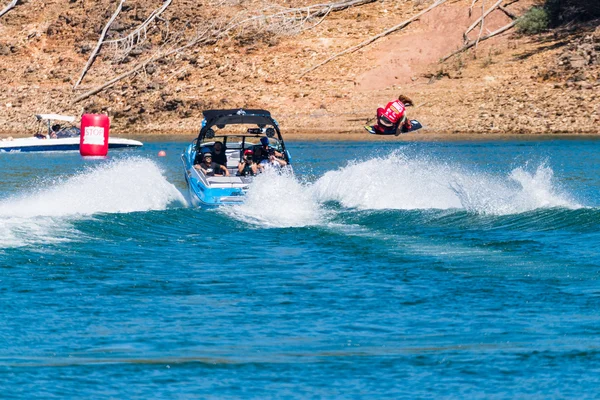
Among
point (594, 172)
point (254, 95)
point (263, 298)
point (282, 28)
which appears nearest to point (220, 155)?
point (263, 298)

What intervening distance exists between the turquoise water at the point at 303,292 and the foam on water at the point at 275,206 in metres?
0.05

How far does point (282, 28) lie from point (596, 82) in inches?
737

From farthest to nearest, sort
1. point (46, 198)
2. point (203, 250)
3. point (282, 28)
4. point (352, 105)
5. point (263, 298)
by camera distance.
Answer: point (282, 28) → point (352, 105) → point (46, 198) → point (203, 250) → point (263, 298)

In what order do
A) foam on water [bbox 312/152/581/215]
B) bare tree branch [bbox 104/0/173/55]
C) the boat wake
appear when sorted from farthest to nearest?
bare tree branch [bbox 104/0/173/55]
foam on water [bbox 312/152/581/215]
the boat wake

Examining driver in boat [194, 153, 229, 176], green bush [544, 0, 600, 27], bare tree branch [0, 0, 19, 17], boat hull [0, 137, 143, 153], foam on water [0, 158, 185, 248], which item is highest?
bare tree branch [0, 0, 19, 17]

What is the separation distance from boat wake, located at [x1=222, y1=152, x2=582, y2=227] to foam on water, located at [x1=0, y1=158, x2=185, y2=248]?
2.45m

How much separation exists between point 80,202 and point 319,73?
3588 centimetres

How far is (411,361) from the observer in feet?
30.6

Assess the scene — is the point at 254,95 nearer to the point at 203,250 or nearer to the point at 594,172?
the point at 594,172

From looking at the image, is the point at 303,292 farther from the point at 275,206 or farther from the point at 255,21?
the point at 255,21

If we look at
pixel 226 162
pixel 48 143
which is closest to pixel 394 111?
pixel 226 162

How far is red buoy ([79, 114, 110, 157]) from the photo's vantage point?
3950 centimetres

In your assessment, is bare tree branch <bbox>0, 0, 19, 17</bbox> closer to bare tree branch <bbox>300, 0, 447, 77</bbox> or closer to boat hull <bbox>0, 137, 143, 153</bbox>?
bare tree branch <bbox>300, 0, 447, 77</bbox>

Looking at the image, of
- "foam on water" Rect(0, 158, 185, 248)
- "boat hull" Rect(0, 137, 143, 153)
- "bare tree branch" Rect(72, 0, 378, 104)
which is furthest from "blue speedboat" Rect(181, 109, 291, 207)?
"bare tree branch" Rect(72, 0, 378, 104)
